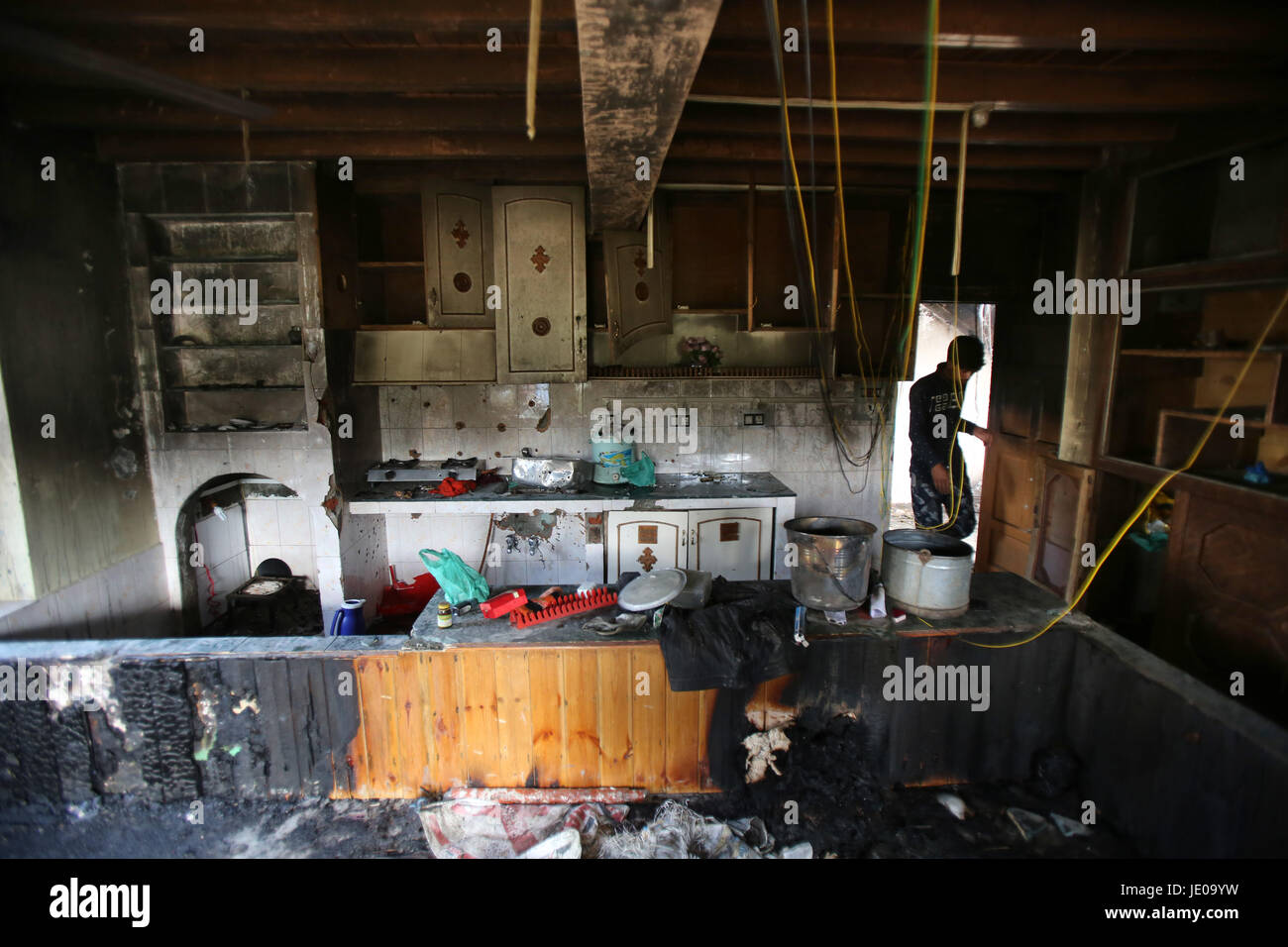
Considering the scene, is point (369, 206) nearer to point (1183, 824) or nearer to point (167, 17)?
point (167, 17)

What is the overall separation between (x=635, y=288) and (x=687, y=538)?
165 centimetres

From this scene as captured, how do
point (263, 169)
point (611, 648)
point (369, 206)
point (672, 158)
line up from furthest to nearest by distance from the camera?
1. point (369, 206)
2. point (263, 169)
3. point (672, 158)
4. point (611, 648)

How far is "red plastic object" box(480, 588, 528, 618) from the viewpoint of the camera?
259 cm

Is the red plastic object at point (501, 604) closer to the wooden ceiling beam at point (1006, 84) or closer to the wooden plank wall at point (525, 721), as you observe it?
the wooden plank wall at point (525, 721)

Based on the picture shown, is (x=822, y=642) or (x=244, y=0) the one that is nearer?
(x=244, y=0)

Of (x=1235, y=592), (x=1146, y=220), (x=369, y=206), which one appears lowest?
(x=1235, y=592)

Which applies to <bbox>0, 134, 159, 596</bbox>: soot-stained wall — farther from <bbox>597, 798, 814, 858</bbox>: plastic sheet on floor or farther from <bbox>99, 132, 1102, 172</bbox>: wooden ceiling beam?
<bbox>597, 798, 814, 858</bbox>: plastic sheet on floor

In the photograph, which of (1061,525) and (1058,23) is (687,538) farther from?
(1058,23)

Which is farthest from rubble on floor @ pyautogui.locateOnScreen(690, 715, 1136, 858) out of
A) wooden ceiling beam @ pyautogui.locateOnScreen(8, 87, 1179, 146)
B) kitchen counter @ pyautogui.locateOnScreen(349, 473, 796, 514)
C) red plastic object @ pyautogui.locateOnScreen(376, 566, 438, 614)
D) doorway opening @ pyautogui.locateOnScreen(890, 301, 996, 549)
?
doorway opening @ pyautogui.locateOnScreen(890, 301, 996, 549)

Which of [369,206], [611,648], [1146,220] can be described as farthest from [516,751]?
[1146,220]

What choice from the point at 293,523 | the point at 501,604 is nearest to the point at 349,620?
the point at 293,523

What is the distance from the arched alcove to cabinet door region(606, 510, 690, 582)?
2.06 meters

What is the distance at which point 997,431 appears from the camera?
4.83 metres

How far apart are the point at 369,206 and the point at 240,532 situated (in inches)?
97.1
